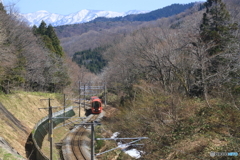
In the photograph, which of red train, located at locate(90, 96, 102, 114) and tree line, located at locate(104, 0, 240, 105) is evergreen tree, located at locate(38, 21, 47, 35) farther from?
tree line, located at locate(104, 0, 240, 105)

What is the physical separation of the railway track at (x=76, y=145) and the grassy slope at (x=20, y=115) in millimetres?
3222

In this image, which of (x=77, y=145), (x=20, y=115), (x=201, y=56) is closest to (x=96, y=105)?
(x=77, y=145)

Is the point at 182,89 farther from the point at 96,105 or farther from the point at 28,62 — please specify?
the point at 28,62

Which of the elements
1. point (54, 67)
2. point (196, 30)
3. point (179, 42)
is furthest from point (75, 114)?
point (196, 30)

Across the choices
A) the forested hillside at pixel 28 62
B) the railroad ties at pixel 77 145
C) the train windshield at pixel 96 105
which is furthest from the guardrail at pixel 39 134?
the train windshield at pixel 96 105

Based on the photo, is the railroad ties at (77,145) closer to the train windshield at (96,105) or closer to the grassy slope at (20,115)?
the grassy slope at (20,115)

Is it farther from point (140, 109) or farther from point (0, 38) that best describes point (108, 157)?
point (0, 38)

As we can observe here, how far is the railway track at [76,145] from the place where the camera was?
1827cm

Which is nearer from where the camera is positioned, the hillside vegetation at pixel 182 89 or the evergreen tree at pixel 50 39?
the hillside vegetation at pixel 182 89

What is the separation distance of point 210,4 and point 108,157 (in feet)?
61.4

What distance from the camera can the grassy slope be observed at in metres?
16.2

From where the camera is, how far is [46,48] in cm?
3897

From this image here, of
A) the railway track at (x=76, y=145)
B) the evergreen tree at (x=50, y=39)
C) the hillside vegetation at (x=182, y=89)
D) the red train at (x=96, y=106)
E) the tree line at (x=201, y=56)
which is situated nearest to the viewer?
the hillside vegetation at (x=182, y=89)

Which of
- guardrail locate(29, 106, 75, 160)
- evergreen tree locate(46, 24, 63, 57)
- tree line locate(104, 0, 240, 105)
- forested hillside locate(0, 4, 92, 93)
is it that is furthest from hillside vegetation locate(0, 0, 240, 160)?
evergreen tree locate(46, 24, 63, 57)
